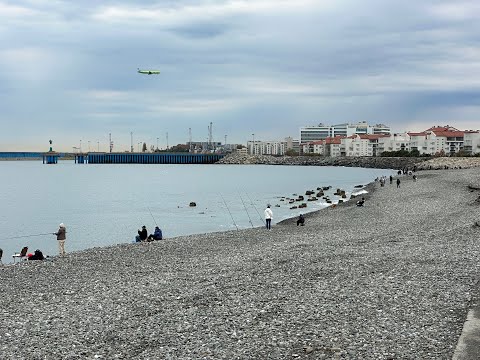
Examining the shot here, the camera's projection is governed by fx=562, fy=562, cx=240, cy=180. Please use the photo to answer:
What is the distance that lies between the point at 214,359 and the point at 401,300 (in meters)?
5.41

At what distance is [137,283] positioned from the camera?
16.7m

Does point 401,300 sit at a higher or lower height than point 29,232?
higher

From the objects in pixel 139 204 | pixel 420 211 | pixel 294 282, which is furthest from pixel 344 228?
pixel 139 204

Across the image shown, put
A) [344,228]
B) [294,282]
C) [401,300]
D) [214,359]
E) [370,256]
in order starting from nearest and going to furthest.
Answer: [214,359], [401,300], [294,282], [370,256], [344,228]

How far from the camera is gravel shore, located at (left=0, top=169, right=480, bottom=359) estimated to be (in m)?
10.6

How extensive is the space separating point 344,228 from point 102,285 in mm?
17072

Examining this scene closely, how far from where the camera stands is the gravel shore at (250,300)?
10625mm

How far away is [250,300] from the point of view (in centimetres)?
1393

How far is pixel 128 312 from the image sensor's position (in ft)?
44.0

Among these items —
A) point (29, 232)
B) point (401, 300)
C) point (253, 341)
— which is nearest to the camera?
point (253, 341)

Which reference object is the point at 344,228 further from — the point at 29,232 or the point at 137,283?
the point at 29,232

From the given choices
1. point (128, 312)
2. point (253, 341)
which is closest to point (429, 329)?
point (253, 341)

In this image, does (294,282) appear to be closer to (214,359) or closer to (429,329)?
(429,329)

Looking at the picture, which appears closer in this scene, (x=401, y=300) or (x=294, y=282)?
(x=401, y=300)
